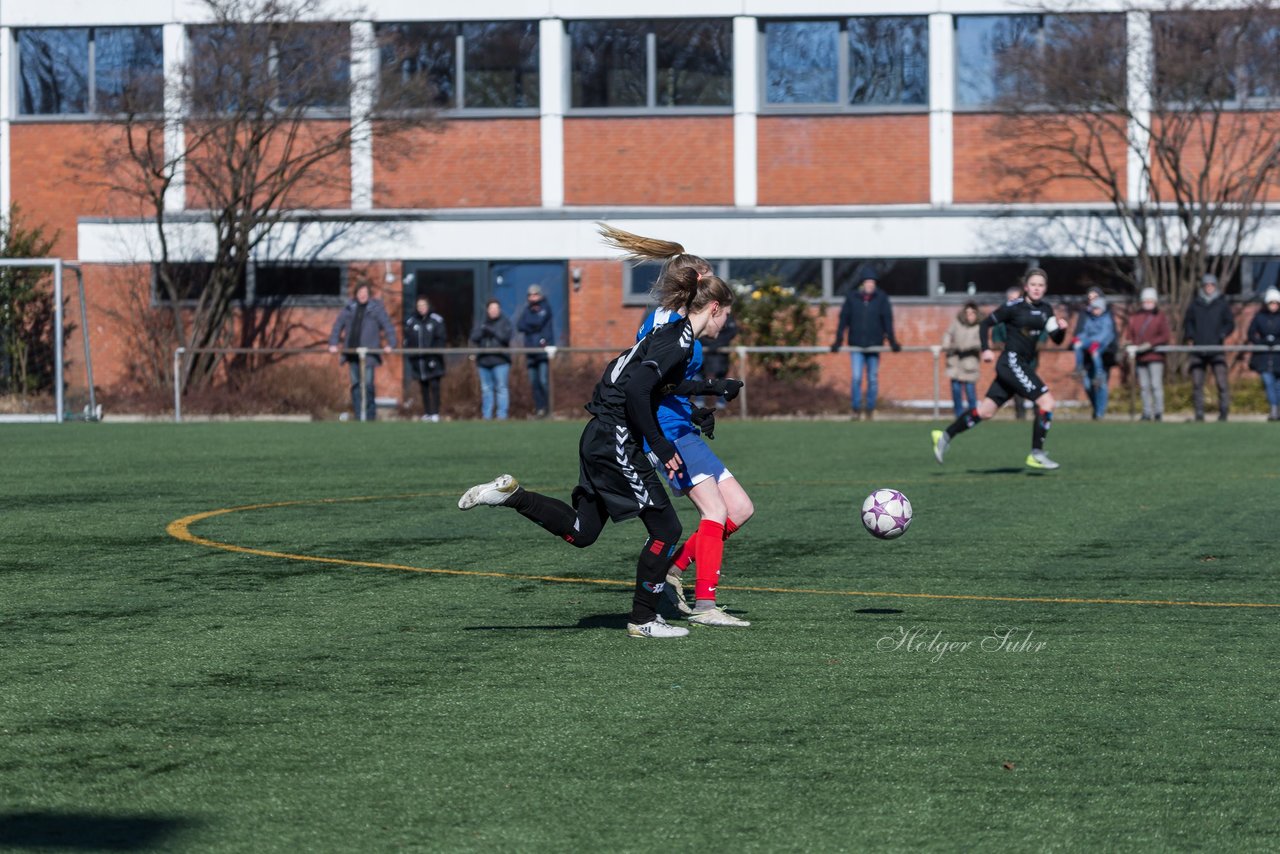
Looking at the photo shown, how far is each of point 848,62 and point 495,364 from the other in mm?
9914

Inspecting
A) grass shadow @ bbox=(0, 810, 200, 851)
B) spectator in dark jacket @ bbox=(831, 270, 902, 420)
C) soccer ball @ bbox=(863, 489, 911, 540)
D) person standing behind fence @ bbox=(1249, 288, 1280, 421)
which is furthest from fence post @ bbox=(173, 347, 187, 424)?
grass shadow @ bbox=(0, 810, 200, 851)

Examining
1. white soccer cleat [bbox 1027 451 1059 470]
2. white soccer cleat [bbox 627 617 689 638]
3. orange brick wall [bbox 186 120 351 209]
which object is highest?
orange brick wall [bbox 186 120 351 209]

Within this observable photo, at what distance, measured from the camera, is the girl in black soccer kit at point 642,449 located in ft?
26.6

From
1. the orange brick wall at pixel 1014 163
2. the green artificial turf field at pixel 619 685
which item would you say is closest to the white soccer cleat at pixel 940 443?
the green artificial turf field at pixel 619 685

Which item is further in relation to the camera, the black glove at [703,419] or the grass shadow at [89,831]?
the black glove at [703,419]

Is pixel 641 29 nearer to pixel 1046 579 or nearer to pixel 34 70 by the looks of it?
pixel 34 70

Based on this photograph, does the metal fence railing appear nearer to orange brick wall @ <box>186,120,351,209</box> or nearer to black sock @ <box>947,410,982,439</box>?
orange brick wall @ <box>186,120,351,209</box>

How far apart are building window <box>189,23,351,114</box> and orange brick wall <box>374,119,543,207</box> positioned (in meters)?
1.84

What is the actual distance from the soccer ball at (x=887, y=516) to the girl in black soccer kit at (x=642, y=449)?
71.0 inches

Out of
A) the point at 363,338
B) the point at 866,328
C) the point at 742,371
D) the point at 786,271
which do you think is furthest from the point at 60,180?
the point at 866,328

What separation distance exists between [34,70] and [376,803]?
32.7 metres

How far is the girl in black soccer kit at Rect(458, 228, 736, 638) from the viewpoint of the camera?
26.6 ft

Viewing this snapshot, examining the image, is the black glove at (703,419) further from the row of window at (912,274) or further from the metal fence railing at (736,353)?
the row of window at (912,274)

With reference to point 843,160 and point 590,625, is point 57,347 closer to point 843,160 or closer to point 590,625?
point 843,160
